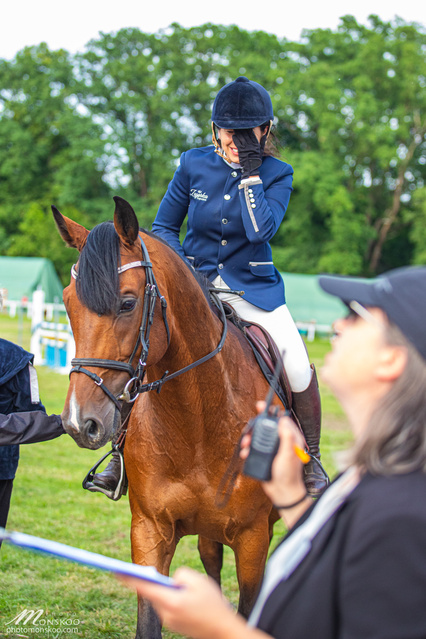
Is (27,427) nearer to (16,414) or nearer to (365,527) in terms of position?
(16,414)

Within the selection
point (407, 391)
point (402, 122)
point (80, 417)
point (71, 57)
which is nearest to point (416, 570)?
point (407, 391)

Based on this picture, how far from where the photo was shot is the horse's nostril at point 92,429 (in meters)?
2.74

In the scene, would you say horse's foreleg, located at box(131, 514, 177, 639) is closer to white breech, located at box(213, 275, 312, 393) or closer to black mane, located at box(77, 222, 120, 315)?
white breech, located at box(213, 275, 312, 393)

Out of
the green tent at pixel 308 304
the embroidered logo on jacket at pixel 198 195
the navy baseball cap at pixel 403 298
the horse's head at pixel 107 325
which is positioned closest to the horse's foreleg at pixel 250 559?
the horse's head at pixel 107 325

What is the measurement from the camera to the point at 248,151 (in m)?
3.66

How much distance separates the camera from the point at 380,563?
4.00 ft

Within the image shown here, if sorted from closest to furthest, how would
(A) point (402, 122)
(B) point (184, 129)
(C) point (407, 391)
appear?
(C) point (407, 391) < (A) point (402, 122) < (B) point (184, 129)

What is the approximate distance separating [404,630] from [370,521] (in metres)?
0.20

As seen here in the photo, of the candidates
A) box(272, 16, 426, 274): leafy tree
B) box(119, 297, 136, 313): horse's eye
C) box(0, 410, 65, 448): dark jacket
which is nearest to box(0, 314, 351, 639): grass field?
box(119, 297, 136, 313): horse's eye

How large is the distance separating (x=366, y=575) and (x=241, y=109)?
297cm

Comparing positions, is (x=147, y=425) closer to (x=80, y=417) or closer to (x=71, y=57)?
(x=80, y=417)

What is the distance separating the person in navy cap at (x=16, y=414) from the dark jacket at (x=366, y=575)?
199 centimetres

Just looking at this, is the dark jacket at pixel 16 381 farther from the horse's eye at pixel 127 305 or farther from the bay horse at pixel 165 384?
the horse's eye at pixel 127 305

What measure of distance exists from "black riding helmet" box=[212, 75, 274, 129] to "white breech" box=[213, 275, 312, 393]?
91 cm
